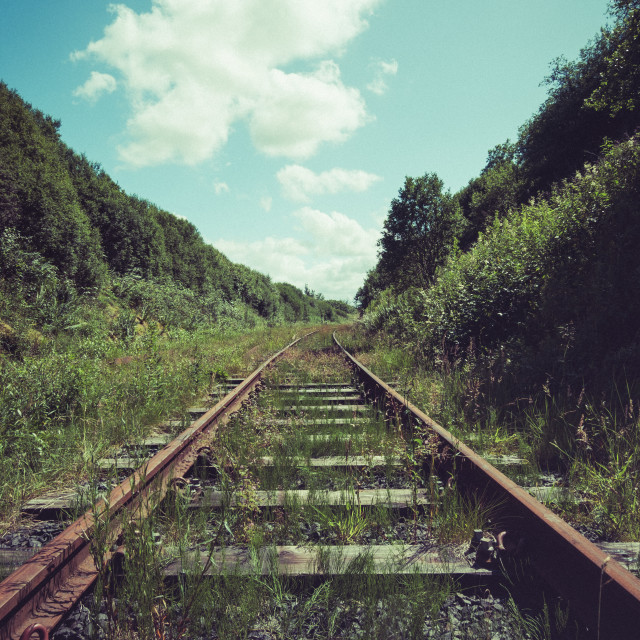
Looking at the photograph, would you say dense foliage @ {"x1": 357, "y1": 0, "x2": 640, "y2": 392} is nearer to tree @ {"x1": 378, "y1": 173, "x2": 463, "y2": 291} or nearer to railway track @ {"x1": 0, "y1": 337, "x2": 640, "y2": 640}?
railway track @ {"x1": 0, "y1": 337, "x2": 640, "y2": 640}

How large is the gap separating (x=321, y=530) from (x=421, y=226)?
25157mm

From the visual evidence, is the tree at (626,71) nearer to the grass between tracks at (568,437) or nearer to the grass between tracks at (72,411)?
the grass between tracks at (568,437)

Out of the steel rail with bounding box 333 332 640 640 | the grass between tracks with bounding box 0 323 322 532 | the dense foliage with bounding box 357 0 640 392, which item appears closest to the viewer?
the steel rail with bounding box 333 332 640 640

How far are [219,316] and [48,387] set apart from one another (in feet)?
49.3

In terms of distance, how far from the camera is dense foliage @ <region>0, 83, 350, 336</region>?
8273mm

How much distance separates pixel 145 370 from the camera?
A: 5.15 metres

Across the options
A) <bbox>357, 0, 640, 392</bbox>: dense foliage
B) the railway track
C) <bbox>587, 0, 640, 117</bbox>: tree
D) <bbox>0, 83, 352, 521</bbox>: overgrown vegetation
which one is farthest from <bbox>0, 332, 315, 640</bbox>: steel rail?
<bbox>587, 0, 640, 117</bbox>: tree

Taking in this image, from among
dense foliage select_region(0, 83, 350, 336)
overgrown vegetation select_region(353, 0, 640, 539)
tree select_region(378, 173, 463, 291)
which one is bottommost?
overgrown vegetation select_region(353, 0, 640, 539)

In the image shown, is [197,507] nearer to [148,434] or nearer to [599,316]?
[148,434]

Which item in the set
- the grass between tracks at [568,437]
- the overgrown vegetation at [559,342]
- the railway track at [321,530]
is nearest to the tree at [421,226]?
the overgrown vegetation at [559,342]

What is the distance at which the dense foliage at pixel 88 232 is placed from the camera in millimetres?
8273

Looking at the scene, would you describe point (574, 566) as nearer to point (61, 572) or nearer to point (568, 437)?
point (568, 437)

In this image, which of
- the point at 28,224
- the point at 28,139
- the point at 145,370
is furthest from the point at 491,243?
the point at 28,139

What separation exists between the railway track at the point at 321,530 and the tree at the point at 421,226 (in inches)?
888
